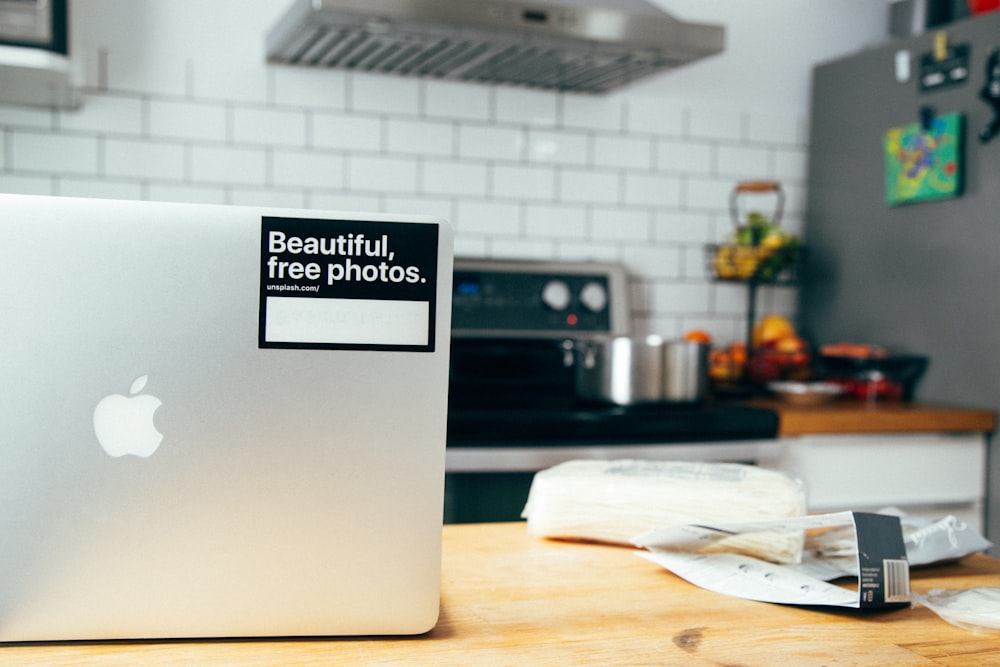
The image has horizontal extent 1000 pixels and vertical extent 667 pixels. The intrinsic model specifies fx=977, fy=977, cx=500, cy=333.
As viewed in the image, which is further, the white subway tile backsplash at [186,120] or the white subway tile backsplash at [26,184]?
the white subway tile backsplash at [186,120]

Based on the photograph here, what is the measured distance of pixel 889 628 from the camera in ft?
2.50

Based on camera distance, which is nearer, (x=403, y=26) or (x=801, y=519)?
(x=801, y=519)

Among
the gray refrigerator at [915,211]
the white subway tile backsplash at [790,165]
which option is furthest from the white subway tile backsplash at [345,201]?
the gray refrigerator at [915,211]

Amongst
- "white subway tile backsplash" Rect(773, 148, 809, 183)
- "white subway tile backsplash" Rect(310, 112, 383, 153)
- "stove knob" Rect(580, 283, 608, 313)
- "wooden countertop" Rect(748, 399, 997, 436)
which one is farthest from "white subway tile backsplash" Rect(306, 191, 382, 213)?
"white subway tile backsplash" Rect(773, 148, 809, 183)

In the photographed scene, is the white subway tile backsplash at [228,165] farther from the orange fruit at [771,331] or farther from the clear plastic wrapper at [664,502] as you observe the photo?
the clear plastic wrapper at [664,502]

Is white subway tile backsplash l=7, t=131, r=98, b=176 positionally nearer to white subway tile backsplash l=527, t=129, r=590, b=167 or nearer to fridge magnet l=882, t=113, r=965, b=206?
white subway tile backsplash l=527, t=129, r=590, b=167

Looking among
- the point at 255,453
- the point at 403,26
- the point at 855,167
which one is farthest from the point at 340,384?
the point at 855,167

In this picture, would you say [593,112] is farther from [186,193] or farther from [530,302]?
[186,193]

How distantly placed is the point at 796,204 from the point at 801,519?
2.25m

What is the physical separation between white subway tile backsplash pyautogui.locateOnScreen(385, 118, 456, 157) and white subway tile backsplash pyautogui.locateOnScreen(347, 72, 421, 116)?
33 millimetres

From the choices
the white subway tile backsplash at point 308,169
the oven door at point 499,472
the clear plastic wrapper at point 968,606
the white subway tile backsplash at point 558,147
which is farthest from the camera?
the white subway tile backsplash at point 558,147

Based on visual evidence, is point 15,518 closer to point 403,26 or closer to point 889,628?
point 889,628

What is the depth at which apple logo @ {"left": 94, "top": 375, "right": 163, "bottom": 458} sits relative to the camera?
66 cm

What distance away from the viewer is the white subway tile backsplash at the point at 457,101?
2.52 meters
